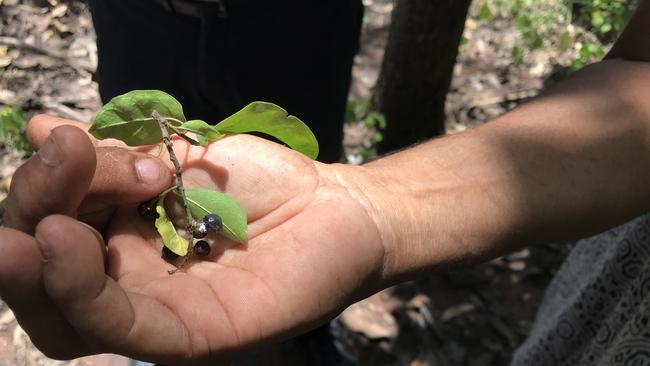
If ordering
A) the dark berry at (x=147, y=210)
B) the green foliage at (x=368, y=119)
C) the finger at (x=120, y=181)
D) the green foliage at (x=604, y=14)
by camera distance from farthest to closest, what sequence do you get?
the green foliage at (x=604, y=14)
the green foliage at (x=368, y=119)
the dark berry at (x=147, y=210)
the finger at (x=120, y=181)

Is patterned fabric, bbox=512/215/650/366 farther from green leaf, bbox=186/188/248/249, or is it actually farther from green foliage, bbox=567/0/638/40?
green foliage, bbox=567/0/638/40

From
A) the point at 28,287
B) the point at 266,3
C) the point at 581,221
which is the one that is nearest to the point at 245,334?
the point at 28,287

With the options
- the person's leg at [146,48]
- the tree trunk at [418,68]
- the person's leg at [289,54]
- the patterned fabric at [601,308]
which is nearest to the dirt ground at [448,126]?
the tree trunk at [418,68]

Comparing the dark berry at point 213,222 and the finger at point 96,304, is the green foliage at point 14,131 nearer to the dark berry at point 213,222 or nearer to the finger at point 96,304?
the dark berry at point 213,222

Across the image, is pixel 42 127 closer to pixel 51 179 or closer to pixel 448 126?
A: pixel 51 179

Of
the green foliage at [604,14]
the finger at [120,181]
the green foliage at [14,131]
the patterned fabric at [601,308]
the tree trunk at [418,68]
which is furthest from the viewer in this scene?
the green foliage at [604,14]

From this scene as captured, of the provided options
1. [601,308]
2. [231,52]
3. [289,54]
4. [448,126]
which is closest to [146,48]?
[231,52]

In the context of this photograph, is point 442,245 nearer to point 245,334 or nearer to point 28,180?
point 245,334
